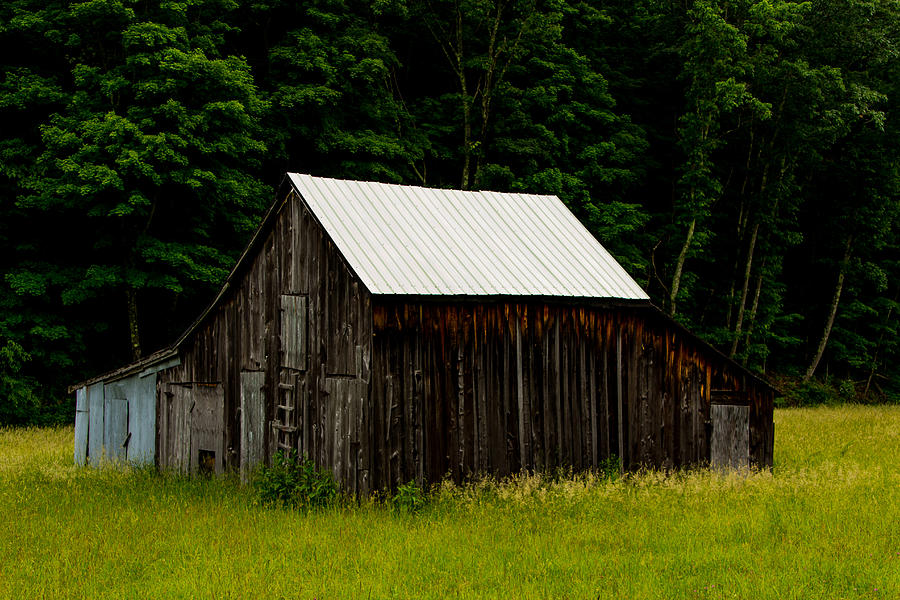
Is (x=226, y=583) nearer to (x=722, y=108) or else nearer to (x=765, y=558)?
(x=765, y=558)

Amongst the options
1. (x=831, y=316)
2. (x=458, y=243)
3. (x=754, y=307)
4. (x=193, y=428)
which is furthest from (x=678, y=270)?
(x=193, y=428)

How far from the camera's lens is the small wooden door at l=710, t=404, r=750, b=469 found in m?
18.5

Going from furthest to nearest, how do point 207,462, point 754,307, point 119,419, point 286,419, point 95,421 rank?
point 754,307, point 95,421, point 119,419, point 207,462, point 286,419

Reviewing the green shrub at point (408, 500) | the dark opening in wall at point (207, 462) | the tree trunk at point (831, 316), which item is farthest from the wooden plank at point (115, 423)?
the tree trunk at point (831, 316)

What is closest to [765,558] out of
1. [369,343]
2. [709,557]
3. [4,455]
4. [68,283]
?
[709,557]

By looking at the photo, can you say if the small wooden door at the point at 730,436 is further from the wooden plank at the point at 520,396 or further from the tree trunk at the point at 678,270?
the tree trunk at the point at 678,270

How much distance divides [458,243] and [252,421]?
5058mm

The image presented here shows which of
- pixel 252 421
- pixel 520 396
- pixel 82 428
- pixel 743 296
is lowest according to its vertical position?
pixel 82 428

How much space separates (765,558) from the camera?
37.4 ft

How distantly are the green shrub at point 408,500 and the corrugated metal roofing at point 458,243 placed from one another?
3.07 m

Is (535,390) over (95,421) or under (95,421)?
over

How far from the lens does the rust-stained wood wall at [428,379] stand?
14.5 metres

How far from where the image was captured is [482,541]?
1216cm

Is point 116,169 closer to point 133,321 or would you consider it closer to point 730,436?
point 133,321
